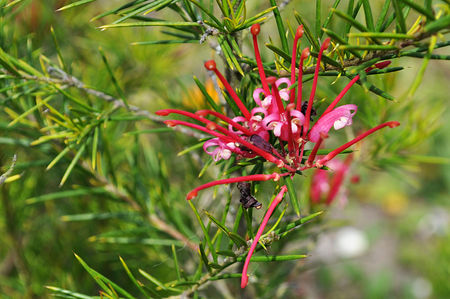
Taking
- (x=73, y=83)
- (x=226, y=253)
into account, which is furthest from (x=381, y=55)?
(x=73, y=83)

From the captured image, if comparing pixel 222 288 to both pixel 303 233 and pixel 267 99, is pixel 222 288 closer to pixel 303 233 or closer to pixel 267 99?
pixel 303 233

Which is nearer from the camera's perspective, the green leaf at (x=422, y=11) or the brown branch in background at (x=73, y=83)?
the green leaf at (x=422, y=11)

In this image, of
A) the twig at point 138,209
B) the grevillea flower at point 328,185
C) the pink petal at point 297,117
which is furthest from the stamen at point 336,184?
the pink petal at point 297,117

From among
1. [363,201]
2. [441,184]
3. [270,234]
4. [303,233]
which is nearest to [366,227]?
[363,201]

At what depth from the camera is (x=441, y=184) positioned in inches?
107

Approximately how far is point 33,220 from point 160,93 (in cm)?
37

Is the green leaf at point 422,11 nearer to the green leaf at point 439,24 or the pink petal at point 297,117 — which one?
the green leaf at point 439,24

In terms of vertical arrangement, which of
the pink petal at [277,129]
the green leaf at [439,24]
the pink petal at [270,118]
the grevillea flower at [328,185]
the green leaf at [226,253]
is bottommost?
the grevillea flower at [328,185]

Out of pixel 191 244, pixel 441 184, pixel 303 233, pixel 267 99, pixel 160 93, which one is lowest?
pixel 441 184

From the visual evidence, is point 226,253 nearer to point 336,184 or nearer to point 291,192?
point 291,192

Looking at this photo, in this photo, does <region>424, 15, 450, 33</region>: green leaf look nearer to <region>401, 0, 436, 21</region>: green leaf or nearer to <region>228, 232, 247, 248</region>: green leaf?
<region>401, 0, 436, 21</region>: green leaf

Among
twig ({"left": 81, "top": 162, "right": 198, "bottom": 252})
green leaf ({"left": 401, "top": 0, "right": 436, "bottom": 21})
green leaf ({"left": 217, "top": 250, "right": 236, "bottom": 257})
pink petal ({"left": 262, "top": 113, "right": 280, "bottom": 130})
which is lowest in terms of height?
twig ({"left": 81, "top": 162, "right": 198, "bottom": 252})

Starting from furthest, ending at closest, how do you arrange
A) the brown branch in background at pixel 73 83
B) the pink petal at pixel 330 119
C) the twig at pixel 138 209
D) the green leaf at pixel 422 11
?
the twig at pixel 138 209 < the brown branch in background at pixel 73 83 < the pink petal at pixel 330 119 < the green leaf at pixel 422 11

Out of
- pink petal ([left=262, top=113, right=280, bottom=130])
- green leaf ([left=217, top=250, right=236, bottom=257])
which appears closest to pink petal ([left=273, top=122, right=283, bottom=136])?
pink petal ([left=262, top=113, right=280, bottom=130])
